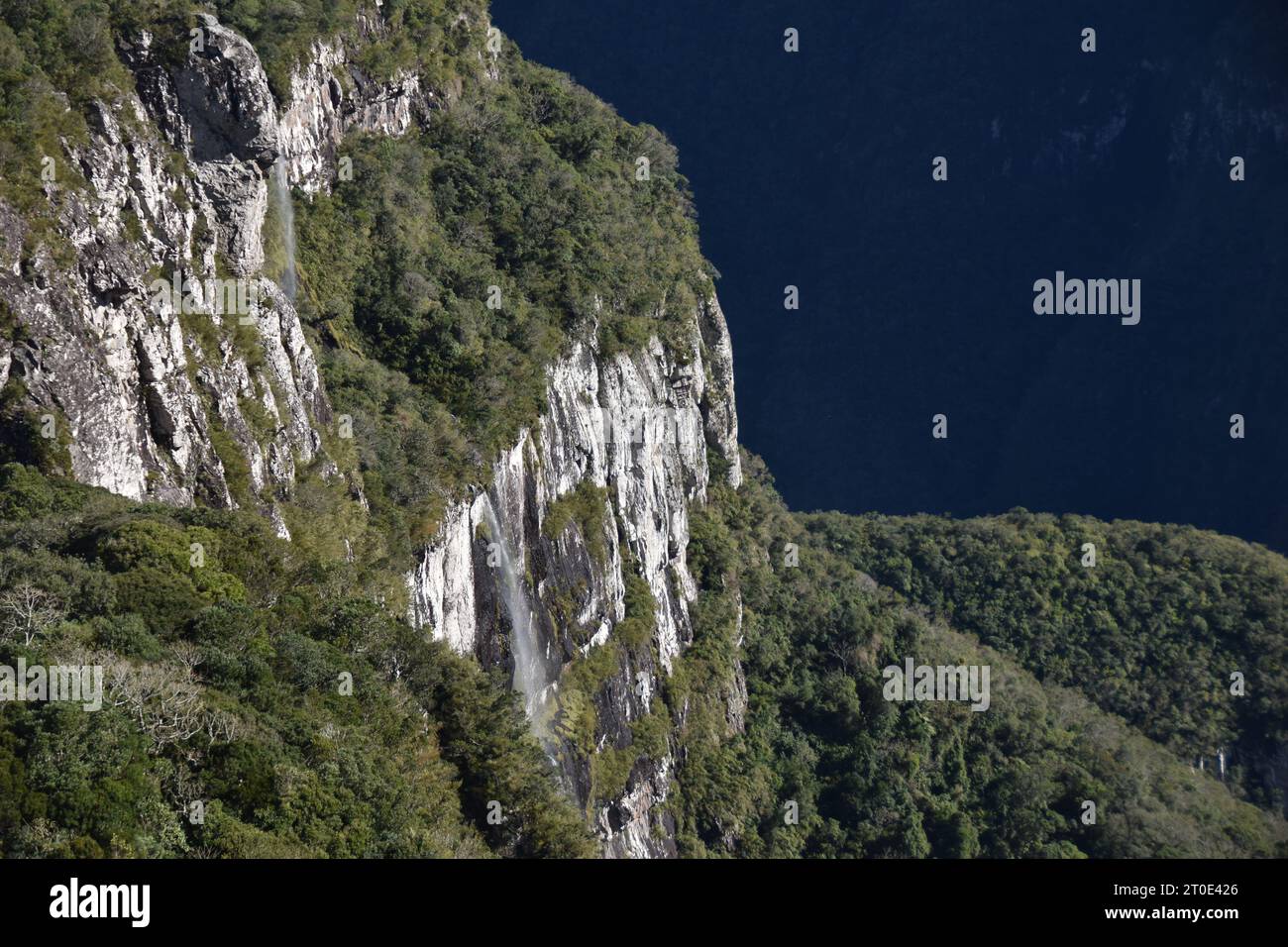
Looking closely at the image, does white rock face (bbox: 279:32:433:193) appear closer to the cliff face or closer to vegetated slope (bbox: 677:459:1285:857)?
the cliff face

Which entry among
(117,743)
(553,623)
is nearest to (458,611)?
(553,623)

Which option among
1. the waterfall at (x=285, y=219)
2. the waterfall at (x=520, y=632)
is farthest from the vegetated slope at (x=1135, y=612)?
the waterfall at (x=285, y=219)

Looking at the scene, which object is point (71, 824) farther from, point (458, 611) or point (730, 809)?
point (730, 809)

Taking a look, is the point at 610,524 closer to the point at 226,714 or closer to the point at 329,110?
the point at 329,110

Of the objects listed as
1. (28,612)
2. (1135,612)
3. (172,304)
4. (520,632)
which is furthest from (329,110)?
(1135,612)

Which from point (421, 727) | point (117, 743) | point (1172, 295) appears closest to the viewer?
point (117, 743)
